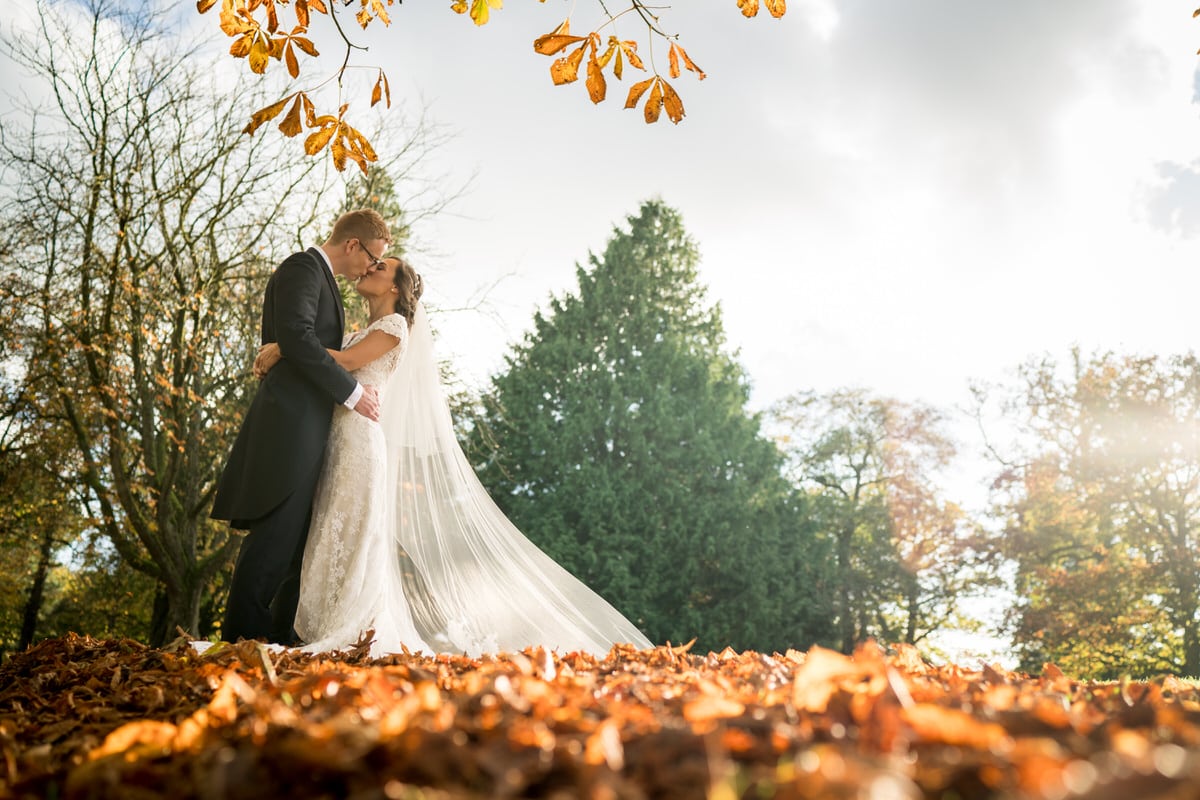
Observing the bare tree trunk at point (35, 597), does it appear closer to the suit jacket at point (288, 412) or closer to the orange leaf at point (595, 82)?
the suit jacket at point (288, 412)

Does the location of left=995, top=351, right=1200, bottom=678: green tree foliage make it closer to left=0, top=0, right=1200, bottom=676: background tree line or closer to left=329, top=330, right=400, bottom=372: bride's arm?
left=0, top=0, right=1200, bottom=676: background tree line

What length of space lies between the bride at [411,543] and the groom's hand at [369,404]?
0.05 metres

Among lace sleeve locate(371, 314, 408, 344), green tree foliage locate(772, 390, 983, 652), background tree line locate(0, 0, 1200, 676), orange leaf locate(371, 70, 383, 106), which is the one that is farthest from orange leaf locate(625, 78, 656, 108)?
green tree foliage locate(772, 390, 983, 652)

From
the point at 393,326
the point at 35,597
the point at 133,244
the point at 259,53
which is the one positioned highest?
→ the point at 133,244

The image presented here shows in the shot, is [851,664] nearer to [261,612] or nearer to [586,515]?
[261,612]

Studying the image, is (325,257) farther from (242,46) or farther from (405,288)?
(242,46)

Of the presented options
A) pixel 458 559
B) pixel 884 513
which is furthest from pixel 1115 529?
pixel 458 559

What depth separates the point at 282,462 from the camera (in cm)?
406

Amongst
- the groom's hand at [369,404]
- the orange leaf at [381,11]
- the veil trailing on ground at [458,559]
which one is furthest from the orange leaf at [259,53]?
the veil trailing on ground at [458,559]

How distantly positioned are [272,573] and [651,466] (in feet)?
40.4

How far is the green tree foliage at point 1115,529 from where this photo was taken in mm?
16516

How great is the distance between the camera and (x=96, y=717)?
190 centimetres

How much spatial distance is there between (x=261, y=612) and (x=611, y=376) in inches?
525

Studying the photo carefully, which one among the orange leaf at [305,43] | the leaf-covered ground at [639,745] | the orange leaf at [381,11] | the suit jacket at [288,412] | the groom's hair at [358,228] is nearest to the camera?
the leaf-covered ground at [639,745]
